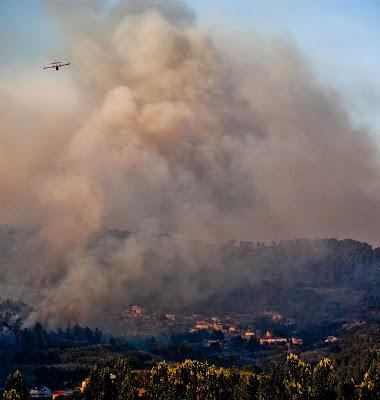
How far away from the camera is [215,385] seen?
145 m

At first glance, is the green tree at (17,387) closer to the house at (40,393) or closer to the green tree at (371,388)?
the house at (40,393)

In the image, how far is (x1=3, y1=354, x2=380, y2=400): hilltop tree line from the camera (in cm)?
13488

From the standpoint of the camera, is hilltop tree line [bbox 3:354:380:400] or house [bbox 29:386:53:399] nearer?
hilltop tree line [bbox 3:354:380:400]

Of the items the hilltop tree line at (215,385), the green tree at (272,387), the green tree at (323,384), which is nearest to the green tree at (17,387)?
the hilltop tree line at (215,385)

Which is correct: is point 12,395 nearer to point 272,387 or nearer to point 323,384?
point 272,387

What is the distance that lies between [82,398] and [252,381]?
128ft

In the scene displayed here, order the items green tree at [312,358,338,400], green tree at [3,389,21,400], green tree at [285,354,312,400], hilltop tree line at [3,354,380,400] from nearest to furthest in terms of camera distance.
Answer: green tree at [3,389,21,400]
hilltop tree line at [3,354,380,400]
green tree at [312,358,338,400]
green tree at [285,354,312,400]

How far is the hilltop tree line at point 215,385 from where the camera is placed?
135 m

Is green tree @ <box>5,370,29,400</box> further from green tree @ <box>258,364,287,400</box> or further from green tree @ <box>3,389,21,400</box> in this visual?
green tree @ <box>258,364,287,400</box>

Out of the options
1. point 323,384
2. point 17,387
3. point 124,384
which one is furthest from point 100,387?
point 323,384

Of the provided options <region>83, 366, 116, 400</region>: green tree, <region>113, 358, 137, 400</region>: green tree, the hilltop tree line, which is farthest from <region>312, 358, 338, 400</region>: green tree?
<region>83, 366, 116, 400</region>: green tree

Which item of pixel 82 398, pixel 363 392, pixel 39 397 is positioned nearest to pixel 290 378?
pixel 363 392

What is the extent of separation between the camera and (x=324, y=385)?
145 meters

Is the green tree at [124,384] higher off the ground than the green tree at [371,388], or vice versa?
the green tree at [124,384]
